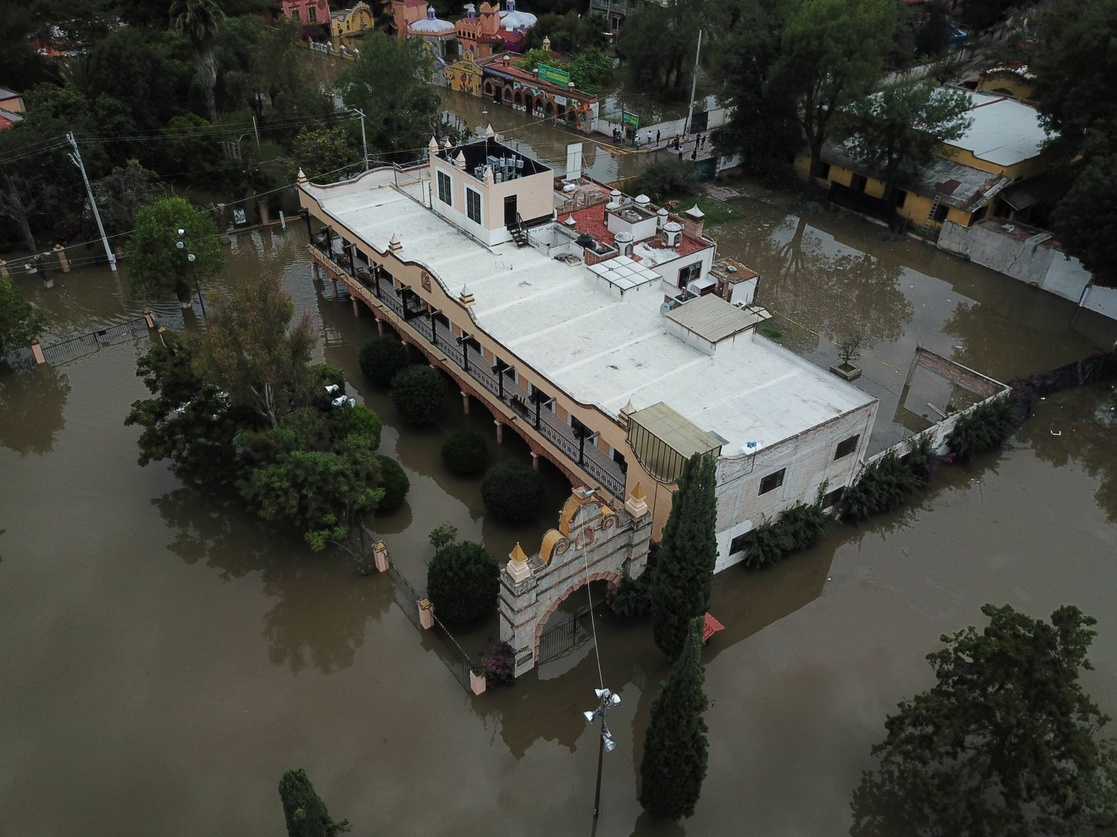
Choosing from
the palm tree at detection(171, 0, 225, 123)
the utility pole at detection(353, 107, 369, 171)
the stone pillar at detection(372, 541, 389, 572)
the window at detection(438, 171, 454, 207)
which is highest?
the palm tree at detection(171, 0, 225, 123)

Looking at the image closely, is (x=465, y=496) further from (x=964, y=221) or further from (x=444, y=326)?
(x=964, y=221)

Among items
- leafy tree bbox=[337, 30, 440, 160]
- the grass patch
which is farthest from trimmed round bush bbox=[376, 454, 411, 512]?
leafy tree bbox=[337, 30, 440, 160]

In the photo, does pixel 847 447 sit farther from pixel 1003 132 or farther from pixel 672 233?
pixel 1003 132

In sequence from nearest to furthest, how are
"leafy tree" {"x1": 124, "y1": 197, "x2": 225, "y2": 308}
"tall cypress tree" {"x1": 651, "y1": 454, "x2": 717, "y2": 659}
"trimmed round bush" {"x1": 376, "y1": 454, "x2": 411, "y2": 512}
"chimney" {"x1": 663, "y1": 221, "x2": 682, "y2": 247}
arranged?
"tall cypress tree" {"x1": 651, "y1": 454, "x2": 717, "y2": 659} < "trimmed round bush" {"x1": 376, "y1": 454, "x2": 411, "y2": 512} < "leafy tree" {"x1": 124, "y1": 197, "x2": 225, "y2": 308} < "chimney" {"x1": 663, "y1": 221, "x2": 682, "y2": 247}

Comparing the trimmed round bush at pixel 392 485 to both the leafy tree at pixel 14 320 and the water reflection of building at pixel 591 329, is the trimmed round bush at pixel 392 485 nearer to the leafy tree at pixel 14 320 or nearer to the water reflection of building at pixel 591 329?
the water reflection of building at pixel 591 329

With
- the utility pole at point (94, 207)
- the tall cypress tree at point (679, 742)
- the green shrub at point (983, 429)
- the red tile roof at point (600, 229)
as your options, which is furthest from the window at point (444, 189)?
the tall cypress tree at point (679, 742)

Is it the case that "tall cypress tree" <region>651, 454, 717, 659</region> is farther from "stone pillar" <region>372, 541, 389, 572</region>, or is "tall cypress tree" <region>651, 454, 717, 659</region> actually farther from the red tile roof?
the red tile roof

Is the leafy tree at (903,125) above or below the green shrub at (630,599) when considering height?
above
